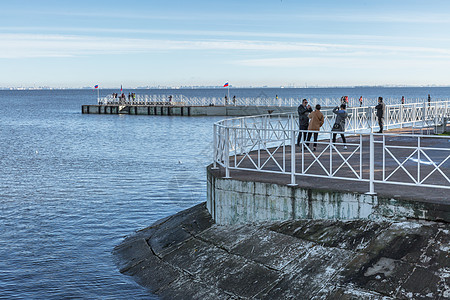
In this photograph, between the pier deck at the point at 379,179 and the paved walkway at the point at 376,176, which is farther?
the paved walkway at the point at 376,176

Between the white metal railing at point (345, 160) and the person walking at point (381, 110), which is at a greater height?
the person walking at point (381, 110)

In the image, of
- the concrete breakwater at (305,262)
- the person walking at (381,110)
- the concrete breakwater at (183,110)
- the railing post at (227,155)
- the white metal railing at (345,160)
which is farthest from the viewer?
the concrete breakwater at (183,110)

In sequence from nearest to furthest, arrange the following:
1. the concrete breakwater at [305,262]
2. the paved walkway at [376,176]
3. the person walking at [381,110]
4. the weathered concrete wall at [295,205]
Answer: the concrete breakwater at [305,262], the weathered concrete wall at [295,205], the paved walkway at [376,176], the person walking at [381,110]

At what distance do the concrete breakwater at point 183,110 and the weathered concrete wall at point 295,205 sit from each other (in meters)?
56.1

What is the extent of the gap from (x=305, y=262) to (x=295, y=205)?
5.05 feet

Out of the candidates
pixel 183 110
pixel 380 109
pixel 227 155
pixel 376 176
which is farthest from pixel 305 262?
pixel 183 110

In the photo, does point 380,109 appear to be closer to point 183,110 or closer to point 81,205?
point 81,205

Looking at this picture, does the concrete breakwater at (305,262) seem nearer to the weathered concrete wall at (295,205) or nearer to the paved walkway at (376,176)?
the weathered concrete wall at (295,205)

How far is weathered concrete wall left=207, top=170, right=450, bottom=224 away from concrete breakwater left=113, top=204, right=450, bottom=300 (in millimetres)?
144

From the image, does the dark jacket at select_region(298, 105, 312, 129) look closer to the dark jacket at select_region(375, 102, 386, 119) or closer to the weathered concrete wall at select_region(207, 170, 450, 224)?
the dark jacket at select_region(375, 102, 386, 119)

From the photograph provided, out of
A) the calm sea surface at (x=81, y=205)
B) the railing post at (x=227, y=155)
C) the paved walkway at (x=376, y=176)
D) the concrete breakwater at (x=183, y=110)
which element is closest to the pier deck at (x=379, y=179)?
the paved walkway at (x=376, y=176)

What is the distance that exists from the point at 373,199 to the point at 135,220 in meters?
9.71

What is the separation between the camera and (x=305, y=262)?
9430mm

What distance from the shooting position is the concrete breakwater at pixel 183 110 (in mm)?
72875
